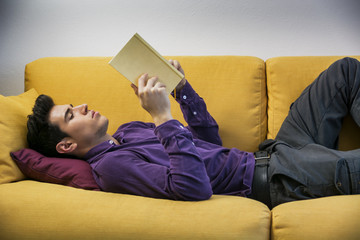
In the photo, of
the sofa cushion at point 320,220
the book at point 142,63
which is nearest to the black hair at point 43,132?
the book at point 142,63

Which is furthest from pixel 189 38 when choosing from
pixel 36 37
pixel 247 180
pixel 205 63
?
pixel 247 180

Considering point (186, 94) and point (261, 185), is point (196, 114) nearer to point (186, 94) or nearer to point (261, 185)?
point (186, 94)

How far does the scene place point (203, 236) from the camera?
1.05 m

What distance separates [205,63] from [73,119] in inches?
28.1

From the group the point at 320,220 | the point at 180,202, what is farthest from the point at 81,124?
the point at 320,220

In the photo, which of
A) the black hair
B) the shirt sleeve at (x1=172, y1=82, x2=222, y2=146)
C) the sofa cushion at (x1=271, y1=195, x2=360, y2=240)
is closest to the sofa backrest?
the shirt sleeve at (x1=172, y1=82, x2=222, y2=146)

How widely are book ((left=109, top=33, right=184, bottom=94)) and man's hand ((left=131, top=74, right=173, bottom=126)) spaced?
0.03m

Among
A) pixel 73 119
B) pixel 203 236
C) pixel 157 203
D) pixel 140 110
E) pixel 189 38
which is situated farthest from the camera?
pixel 189 38

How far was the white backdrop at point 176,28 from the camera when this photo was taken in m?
2.06

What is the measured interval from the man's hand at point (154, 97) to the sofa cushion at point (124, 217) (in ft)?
0.90

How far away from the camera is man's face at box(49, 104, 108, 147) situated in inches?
56.5

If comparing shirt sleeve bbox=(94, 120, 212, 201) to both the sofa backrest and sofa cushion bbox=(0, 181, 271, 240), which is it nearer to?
sofa cushion bbox=(0, 181, 271, 240)

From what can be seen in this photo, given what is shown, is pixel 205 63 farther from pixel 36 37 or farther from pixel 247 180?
pixel 36 37

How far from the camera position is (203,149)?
1.48m
